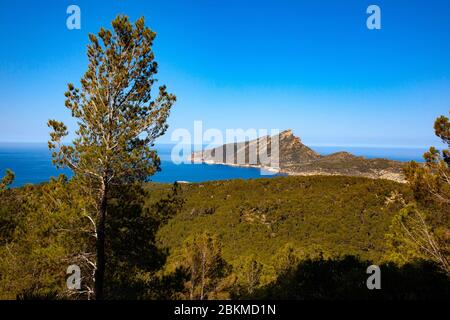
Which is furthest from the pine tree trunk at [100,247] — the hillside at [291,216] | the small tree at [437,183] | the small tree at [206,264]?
the hillside at [291,216]

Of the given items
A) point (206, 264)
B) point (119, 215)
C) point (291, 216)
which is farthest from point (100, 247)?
point (291, 216)

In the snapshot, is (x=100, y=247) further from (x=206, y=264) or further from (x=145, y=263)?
(x=206, y=264)

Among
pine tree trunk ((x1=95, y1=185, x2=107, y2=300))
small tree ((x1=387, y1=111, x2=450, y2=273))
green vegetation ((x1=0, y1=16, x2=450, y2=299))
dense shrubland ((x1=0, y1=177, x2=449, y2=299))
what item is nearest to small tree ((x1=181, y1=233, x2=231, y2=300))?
dense shrubland ((x1=0, y1=177, x2=449, y2=299))

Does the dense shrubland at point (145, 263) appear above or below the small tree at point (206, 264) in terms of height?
above

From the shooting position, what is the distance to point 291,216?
46062 millimetres

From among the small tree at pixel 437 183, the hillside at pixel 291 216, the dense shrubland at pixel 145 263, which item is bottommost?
the hillside at pixel 291 216

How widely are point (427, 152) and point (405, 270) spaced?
3.93m

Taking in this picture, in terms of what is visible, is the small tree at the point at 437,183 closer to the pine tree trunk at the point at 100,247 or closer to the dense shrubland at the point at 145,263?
the dense shrubland at the point at 145,263

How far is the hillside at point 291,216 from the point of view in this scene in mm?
37219

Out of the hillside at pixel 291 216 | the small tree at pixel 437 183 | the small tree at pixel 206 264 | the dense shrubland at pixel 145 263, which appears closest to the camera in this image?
the dense shrubland at pixel 145 263

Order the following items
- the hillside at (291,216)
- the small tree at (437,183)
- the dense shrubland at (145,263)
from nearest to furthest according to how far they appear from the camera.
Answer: the dense shrubland at (145,263), the small tree at (437,183), the hillside at (291,216)

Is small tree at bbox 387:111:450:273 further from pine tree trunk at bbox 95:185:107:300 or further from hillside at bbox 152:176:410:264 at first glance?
hillside at bbox 152:176:410:264
